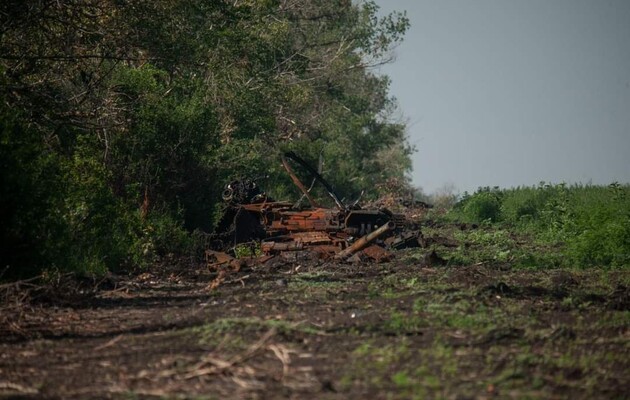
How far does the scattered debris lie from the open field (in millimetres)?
3780

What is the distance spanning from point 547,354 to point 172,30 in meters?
14.6

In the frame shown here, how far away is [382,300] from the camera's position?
12.3 meters

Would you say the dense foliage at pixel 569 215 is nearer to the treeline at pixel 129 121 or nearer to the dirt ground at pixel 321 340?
the dirt ground at pixel 321 340

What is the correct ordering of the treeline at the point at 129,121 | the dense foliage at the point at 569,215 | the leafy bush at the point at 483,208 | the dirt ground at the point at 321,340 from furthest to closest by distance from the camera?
the leafy bush at the point at 483,208 < the dense foliage at the point at 569,215 < the treeline at the point at 129,121 < the dirt ground at the point at 321,340

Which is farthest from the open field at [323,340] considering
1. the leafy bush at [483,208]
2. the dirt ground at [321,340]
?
the leafy bush at [483,208]

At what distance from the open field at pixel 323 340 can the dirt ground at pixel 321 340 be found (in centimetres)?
2

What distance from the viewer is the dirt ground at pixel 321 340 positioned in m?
7.15

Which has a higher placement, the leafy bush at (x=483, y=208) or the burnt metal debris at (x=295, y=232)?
the leafy bush at (x=483, y=208)

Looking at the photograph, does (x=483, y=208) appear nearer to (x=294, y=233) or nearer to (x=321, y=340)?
(x=294, y=233)

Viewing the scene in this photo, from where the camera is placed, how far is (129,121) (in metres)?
20.4

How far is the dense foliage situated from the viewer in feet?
61.4

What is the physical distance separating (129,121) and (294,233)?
4.08m

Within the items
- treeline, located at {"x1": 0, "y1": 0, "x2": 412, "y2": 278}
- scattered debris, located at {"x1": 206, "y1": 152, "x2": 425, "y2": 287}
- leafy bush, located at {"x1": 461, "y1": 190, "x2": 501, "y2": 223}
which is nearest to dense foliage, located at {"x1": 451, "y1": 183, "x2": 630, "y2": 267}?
leafy bush, located at {"x1": 461, "y1": 190, "x2": 501, "y2": 223}

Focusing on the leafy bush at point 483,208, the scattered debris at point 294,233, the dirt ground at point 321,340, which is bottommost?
the dirt ground at point 321,340
